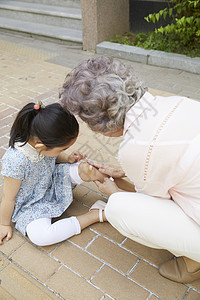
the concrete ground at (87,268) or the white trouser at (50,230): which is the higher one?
the white trouser at (50,230)

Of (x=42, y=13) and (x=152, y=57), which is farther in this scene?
(x=42, y=13)

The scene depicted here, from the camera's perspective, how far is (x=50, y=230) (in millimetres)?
1725

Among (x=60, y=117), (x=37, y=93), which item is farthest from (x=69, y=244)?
(x=37, y=93)

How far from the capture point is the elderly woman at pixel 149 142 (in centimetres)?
122

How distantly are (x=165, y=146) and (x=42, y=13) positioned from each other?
5436 mm

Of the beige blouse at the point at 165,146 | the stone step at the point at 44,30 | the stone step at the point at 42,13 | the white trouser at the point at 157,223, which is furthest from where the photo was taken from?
the stone step at the point at 42,13

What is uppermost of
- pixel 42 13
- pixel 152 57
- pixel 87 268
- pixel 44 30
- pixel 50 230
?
pixel 42 13

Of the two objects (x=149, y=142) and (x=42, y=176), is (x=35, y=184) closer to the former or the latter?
(x=42, y=176)

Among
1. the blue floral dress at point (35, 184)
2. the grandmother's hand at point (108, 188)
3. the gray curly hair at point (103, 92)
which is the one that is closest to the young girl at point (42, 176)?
the blue floral dress at point (35, 184)

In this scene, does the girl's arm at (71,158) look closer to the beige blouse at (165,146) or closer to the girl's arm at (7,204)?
the girl's arm at (7,204)

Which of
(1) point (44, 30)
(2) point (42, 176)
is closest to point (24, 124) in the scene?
(2) point (42, 176)

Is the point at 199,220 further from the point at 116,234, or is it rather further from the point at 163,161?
the point at 116,234

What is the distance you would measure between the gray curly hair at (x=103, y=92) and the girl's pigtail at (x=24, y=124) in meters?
0.31

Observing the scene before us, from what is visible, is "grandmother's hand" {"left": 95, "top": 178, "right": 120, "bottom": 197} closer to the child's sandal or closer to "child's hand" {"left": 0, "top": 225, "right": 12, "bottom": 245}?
the child's sandal
